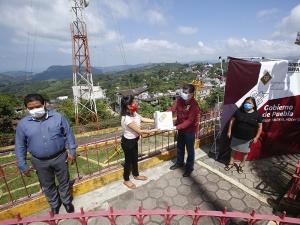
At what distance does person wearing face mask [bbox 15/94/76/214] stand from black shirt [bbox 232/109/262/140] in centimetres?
362

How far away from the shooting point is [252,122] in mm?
3768

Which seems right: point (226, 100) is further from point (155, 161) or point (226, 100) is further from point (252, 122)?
point (155, 161)

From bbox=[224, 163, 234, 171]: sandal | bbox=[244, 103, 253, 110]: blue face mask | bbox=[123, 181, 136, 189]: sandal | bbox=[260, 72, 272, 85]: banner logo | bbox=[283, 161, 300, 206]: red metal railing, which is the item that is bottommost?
bbox=[123, 181, 136, 189]: sandal

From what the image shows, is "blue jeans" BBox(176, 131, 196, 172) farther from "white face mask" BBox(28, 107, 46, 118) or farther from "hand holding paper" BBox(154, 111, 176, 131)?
→ "white face mask" BBox(28, 107, 46, 118)

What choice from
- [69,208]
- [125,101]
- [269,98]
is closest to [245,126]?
[269,98]

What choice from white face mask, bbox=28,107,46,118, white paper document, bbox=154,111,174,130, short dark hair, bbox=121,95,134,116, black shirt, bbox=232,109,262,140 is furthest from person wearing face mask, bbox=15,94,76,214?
black shirt, bbox=232,109,262,140

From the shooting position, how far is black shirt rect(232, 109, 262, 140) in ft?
12.3

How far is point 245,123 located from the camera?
384 cm

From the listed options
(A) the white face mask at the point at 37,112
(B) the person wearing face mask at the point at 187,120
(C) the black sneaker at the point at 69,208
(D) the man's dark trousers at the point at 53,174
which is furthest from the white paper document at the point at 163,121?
(C) the black sneaker at the point at 69,208

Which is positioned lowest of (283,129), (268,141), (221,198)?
(221,198)

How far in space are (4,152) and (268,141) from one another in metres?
13.6

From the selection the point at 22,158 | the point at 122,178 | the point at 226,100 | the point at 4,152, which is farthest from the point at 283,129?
the point at 4,152

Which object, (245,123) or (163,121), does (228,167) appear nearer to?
(245,123)

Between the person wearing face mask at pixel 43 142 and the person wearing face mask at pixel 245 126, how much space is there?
3.63 meters
